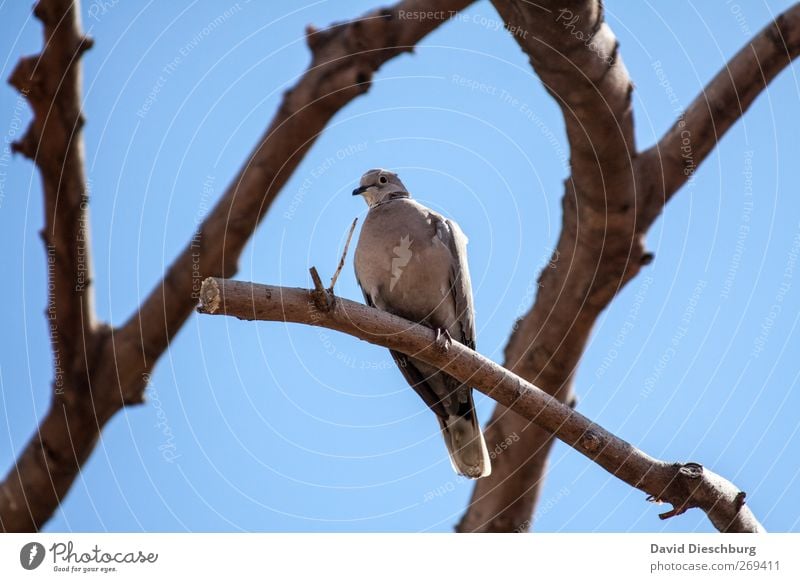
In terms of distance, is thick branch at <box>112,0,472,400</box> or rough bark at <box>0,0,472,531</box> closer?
rough bark at <box>0,0,472,531</box>

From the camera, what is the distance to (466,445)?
21.8 feet

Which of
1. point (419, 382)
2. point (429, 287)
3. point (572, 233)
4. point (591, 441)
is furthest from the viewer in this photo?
point (572, 233)

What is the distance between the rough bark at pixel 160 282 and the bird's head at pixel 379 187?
0.57 metres

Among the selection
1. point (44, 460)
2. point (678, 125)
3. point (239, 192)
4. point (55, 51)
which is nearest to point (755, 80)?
point (678, 125)

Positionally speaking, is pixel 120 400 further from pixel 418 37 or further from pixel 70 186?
pixel 418 37

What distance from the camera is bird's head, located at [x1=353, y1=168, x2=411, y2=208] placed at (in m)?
7.03

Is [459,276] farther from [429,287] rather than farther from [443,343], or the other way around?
[443,343]

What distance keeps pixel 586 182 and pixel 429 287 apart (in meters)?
1.59

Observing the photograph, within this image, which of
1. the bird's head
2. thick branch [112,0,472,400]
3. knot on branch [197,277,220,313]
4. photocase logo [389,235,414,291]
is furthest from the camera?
the bird's head

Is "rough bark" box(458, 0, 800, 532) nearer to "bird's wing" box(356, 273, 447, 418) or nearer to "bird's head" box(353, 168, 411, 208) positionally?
"bird's wing" box(356, 273, 447, 418)
